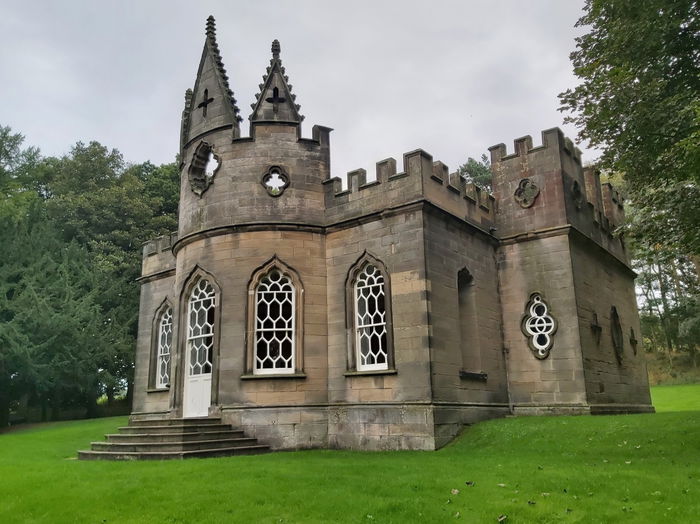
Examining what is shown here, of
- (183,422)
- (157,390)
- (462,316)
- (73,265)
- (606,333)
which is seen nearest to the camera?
(183,422)

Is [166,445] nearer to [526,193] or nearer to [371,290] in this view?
[371,290]

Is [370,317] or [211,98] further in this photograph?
[211,98]

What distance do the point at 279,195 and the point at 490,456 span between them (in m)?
8.96

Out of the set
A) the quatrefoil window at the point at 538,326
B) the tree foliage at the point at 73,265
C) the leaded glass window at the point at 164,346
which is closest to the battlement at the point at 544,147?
the quatrefoil window at the point at 538,326

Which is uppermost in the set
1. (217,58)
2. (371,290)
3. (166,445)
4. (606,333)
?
(217,58)

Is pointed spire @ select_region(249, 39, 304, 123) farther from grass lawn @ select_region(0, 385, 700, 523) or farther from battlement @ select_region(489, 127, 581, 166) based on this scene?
grass lawn @ select_region(0, 385, 700, 523)

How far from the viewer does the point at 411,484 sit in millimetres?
9172

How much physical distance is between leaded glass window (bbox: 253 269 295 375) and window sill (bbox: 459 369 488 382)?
4379mm

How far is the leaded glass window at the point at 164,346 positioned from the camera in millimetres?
20922

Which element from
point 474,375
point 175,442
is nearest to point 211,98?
point 175,442

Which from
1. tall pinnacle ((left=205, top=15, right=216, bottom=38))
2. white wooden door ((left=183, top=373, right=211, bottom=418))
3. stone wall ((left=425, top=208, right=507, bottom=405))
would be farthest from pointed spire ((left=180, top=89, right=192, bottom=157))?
stone wall ((left=425, top=208, right=507, bottom=405))

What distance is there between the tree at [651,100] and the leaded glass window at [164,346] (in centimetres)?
1477

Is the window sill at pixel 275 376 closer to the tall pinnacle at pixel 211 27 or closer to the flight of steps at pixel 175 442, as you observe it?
the flight of steps at pixel 175 442

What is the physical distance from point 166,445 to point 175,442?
203 mm
